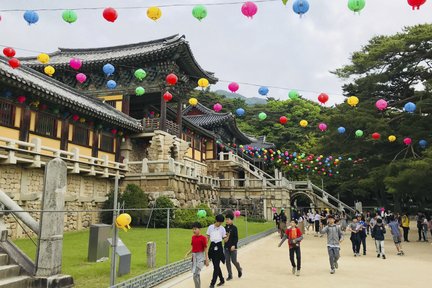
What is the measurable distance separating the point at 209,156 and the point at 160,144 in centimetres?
1478

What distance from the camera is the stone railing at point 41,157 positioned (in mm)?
13516

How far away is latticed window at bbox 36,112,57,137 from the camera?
56.6 ft

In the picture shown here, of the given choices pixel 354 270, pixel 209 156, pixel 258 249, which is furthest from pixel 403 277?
pixel 209 156

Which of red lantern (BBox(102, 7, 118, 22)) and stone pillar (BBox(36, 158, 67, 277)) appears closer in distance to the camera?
stone pillar (BBox(36, 158, 67, 277))

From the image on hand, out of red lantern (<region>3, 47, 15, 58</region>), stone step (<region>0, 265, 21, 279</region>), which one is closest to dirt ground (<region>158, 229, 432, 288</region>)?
stone step (<region>0, 265, 21, 279</region>)

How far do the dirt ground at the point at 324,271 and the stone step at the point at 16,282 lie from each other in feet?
9.87

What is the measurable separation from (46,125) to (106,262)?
969 cm

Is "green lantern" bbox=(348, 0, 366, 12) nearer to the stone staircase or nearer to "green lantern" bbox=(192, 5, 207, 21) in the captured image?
"green lantern" bbox=(192, 5, 207, 21)

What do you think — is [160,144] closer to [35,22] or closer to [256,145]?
[35,22]

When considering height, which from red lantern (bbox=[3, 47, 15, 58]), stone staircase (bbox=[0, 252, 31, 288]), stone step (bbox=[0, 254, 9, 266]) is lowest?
stone staircase (bbox=[0, 252, 31, 288])

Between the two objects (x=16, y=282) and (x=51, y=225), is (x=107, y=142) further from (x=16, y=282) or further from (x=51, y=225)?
(x=16, y=282)

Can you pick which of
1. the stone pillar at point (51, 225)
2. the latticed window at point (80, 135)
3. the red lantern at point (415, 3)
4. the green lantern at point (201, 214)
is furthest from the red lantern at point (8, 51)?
the red lantern at point (415, 3)

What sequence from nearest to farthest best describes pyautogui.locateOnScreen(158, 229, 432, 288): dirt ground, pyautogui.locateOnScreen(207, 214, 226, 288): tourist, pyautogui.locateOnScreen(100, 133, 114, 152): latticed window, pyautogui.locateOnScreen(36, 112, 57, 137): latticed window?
pyautogui.locateOnScreen(207, 214, 226, 288): tourist < pyautogui.locateOnScreen(158, 229, 432, 288): dirt ground < pyautogui.locateOnScreen(36, 112, 57, 137): latticed window < pyautogui.locateOnScreen(100, 133, 114, 152): latticed window

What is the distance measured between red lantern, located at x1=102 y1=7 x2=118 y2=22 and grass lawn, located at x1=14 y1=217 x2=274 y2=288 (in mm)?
7382
